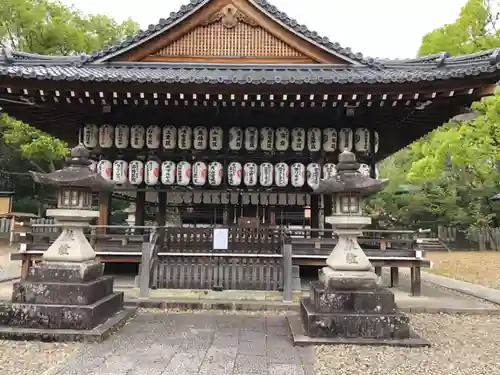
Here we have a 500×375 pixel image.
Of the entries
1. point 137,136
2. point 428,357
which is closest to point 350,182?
point 428,357

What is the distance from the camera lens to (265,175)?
10.8 meters

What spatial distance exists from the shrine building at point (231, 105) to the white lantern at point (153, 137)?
27mm

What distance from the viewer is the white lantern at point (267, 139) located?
1096cm

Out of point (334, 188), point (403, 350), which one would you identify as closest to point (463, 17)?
point (334, 188)

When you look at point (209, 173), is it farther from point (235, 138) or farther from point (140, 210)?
point (140, 210)

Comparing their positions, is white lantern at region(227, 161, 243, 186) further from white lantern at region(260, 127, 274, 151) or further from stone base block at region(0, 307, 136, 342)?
stone base block at region(0, 307, 136, 342)

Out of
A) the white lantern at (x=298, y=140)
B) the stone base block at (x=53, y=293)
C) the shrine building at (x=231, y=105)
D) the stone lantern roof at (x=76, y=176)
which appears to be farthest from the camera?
the white lantern at (x=298, y=140)

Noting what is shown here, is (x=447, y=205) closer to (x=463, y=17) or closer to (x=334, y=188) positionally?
(x=463, y=17)

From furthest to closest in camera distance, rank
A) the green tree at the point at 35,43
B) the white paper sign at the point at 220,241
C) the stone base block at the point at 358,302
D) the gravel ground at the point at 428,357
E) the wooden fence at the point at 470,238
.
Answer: the wooden fence at the point at 470,238
the green tree at the point at 35,43
the white paper sign at the point at 220,241
the stone base block at the point at 358,302
the gravel ground at the point at 428,357

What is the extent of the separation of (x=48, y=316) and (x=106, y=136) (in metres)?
5.81

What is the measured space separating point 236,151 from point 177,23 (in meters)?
4.09

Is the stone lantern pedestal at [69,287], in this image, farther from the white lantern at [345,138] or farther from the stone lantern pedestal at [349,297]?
the white lantern at [345,138]

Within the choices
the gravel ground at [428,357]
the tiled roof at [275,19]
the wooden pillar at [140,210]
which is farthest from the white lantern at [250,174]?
the gravel ground at [428,357]

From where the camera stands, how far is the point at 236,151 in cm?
1110
